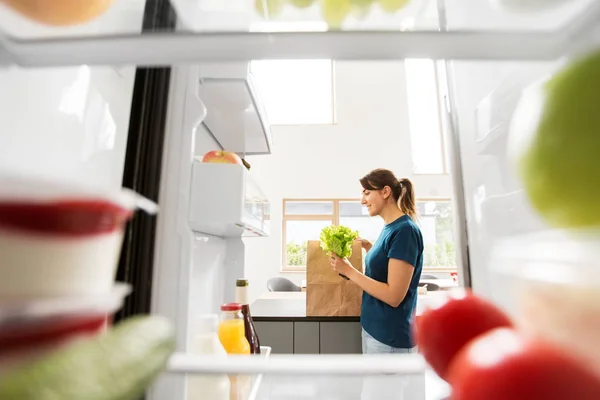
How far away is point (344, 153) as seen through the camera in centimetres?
503

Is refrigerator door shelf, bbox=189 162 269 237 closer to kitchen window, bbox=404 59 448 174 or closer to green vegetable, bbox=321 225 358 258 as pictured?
green vegetable, bbox=321 225 358 258

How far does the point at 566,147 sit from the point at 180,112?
0.44 metres

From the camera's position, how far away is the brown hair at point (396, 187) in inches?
48.8

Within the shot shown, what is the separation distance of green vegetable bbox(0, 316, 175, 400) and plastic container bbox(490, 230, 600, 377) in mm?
204

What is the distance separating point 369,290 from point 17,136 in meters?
1.05

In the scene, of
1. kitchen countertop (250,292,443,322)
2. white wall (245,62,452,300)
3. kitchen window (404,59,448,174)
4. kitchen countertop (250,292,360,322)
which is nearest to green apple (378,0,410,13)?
kitchen countertop (250,292,443,322)

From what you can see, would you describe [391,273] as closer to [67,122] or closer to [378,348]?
[378,348]

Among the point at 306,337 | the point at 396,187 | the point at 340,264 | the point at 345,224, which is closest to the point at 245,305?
the point at 340,264

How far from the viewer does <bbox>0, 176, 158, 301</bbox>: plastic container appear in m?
0.17

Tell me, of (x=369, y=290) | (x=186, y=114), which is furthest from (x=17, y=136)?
(x=369, y=290)

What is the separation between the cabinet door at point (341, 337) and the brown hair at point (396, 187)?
57cm

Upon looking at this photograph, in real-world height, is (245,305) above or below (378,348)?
above

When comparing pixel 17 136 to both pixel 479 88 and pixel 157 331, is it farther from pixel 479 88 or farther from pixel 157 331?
pixel 479 88

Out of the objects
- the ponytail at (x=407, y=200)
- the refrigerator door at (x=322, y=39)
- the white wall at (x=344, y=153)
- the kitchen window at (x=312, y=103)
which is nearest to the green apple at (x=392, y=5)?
the refrigerator door at (x=322, y=39)
